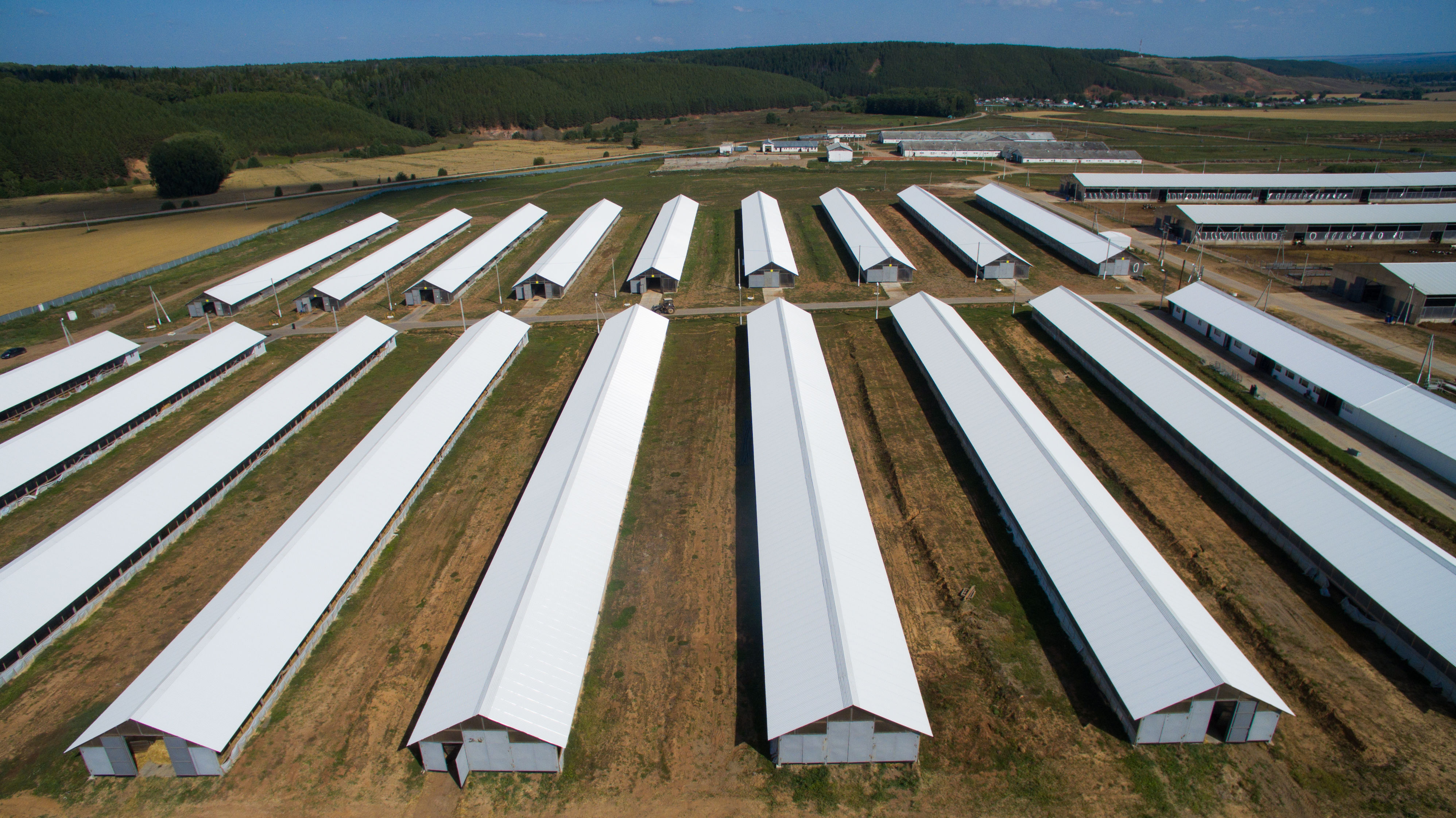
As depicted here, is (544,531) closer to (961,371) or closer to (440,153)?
(961,371)

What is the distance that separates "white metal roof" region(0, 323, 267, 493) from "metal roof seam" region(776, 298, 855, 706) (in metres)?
35.0

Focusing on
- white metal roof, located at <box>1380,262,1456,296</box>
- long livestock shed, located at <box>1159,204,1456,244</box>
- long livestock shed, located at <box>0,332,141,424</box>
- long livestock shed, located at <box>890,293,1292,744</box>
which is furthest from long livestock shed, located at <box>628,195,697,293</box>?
white metal roof, located at <box>1380,262,1456,296</box>

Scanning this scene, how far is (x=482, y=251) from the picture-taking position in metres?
71.3

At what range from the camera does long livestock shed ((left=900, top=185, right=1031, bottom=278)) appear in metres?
62.1

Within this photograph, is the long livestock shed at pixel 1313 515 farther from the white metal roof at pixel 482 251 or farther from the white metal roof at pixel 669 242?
the white metal roof at pixel 482 251

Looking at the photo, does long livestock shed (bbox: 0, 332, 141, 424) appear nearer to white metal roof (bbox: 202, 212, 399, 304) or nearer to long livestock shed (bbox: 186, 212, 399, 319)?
long livestock shed (bbox: 186, 212, 399, 319)

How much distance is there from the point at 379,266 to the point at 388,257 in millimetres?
2754

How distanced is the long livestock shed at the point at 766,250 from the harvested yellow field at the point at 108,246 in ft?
192

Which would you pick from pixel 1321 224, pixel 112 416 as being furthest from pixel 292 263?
pixel 1321 224

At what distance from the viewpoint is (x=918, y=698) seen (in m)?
20.7

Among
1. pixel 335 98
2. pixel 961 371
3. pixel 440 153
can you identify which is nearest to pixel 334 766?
pixel 961 371

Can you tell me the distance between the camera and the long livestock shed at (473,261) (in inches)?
2367

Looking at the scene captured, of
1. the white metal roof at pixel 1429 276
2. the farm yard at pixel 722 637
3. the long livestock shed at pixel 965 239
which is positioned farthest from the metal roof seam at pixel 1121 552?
the white metal roof at pixel 1429 276

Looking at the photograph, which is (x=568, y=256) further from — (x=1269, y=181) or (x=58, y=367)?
(x=1269, y=181)
